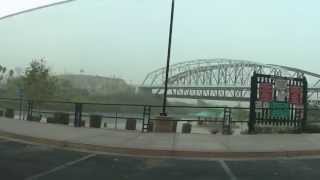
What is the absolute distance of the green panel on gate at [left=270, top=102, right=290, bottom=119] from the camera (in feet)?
67.2

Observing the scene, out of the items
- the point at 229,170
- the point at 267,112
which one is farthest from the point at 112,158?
the point at 267,112

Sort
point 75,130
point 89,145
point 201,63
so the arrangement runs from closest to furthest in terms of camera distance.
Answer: point 89,145 < point 75,130 < point 201,63

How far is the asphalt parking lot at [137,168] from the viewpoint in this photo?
11.0m

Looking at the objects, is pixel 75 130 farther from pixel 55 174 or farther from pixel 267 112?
pixel 55 174

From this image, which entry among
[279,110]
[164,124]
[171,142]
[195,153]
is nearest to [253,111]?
[279,110]

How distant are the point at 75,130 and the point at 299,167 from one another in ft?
32.5

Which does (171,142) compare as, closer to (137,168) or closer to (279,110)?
(137,168)

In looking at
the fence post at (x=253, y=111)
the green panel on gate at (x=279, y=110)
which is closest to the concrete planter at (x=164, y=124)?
the fence post at (x=253, y=111)

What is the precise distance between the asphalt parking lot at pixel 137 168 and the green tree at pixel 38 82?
43.4 metres

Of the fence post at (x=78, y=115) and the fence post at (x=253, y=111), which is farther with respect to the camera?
the fence post at (x=78, y=115)

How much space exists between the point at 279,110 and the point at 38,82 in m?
41.9

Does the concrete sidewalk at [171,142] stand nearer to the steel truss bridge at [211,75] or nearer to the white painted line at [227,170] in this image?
the white painted line at [227,170]

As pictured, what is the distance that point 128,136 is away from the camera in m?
18.5

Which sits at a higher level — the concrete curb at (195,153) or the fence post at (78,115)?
the fence post at (78,115)
